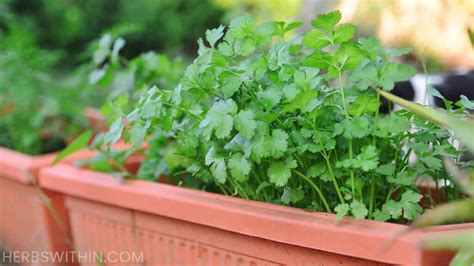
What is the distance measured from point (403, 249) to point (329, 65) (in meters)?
0.37

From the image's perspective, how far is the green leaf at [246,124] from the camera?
1.11 meters

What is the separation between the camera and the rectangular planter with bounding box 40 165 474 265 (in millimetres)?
1046

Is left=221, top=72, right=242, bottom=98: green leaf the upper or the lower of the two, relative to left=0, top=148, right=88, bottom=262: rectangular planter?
upper

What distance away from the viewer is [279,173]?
1.16 meters

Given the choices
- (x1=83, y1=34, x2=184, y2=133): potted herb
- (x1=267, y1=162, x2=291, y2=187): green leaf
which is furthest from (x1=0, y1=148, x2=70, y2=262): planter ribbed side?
(x1=267, y1=162, x2=291, y2=187): green leaf

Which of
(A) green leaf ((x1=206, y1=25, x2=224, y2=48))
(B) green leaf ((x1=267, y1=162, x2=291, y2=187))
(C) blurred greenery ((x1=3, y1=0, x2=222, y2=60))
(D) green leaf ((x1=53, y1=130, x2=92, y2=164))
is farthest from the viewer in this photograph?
(C) blurred greenery ((x1=3, y1=0, x2=222, y2=60))

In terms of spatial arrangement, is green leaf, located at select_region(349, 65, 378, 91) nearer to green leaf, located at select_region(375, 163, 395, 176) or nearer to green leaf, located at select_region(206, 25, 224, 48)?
green leaf, located at select_region(375, 163, 395, 176)

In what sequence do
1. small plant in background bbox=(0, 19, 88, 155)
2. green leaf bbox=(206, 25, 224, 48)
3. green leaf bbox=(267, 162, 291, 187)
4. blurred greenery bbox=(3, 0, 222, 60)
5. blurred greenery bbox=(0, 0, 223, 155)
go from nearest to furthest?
green leaf bbox=(267, 162, 291, 187) → green leaf bbox=(206, 25, 224, 48) → blurred greenery bbox=(0, 0, 223, 155) → small plant in background bbox=(0, 19, 88, 155) → blurred greenery bbox=(3, 0, 222, 60)

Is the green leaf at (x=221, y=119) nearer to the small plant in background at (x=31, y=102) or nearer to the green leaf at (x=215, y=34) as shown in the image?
the green leaf at (x=215, y=34)

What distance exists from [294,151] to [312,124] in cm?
6

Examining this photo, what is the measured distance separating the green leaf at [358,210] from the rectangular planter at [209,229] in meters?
0.01

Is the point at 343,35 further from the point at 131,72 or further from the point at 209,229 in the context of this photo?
the point at 131,72

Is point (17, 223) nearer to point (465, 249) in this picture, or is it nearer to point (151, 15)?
point (465, 249)

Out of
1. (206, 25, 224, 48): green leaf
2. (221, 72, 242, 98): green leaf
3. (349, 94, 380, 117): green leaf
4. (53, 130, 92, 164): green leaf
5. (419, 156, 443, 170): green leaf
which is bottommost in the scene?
(419, 156, 443, 170): green leaf
